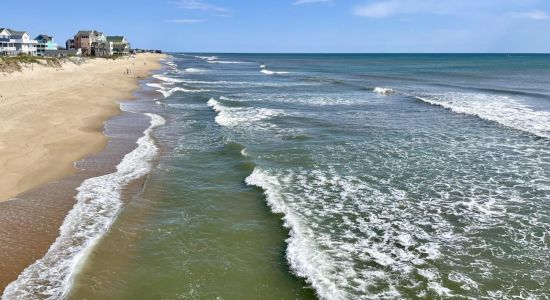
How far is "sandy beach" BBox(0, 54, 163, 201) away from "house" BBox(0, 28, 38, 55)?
259 feet

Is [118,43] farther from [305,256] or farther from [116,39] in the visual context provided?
[305,256]

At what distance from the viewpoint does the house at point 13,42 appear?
104 meters

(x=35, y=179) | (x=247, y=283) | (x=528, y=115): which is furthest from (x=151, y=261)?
(x=528, y=115)

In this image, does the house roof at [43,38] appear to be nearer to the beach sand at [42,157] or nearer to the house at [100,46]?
the house at [100,46]

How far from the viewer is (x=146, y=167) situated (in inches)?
642

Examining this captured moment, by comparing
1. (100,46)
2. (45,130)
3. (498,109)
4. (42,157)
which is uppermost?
(100,46)

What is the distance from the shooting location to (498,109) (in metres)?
31.1

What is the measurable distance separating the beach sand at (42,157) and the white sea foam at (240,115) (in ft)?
16.4

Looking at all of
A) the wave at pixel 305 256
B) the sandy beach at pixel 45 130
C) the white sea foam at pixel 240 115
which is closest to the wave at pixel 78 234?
the sandy beach at pixel 45 130

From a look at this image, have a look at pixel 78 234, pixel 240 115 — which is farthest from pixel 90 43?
pixel 78 234

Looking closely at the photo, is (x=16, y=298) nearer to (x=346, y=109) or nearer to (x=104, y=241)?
(x=104, y=241)

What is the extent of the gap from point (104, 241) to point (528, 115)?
27.7m

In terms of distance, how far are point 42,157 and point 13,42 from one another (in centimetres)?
10923

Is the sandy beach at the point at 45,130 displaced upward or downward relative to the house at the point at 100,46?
downward
